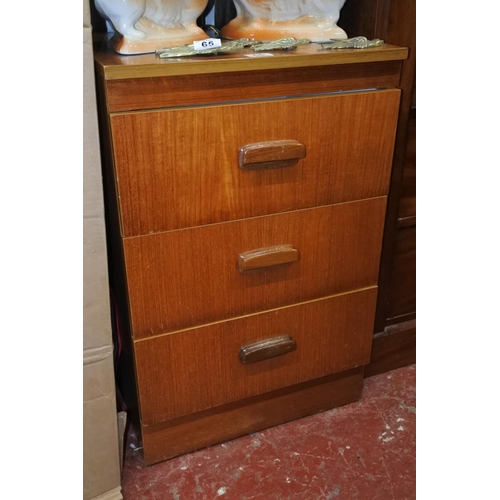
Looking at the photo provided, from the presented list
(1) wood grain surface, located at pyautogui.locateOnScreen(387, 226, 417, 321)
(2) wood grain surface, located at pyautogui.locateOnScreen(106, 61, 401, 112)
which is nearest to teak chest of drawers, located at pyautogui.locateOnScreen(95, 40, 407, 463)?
(2) wood grain surface, located at pyautogui.locateOnScreen(106, 61, 401, 112)

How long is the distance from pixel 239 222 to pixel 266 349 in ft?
0.81

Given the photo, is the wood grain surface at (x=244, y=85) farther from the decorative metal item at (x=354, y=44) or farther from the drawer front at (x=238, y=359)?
the drawer front at (x=238, y=359)

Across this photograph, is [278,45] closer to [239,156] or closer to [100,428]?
[239,156]

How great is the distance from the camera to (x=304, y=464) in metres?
1.02

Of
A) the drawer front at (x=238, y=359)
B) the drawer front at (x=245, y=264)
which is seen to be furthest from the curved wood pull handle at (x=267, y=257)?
the drawer front at (x=238, y=359)

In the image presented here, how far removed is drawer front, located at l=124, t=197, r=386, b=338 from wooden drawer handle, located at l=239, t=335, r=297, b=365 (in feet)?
0.22

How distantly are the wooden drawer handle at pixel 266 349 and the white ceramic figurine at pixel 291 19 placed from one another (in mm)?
528

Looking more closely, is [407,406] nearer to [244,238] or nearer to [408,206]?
[408,206]

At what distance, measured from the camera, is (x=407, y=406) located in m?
1.17

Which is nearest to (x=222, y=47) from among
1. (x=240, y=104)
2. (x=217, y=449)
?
(x=240, y=104)

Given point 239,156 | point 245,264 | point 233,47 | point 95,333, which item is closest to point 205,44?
point 233,47

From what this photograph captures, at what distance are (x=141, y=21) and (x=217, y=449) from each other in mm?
769

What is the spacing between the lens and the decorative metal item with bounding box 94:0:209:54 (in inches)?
31.9

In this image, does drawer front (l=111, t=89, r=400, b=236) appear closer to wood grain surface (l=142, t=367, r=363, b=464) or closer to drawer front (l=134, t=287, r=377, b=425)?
drawer front (l=134, t=287, r=377, b=425)
